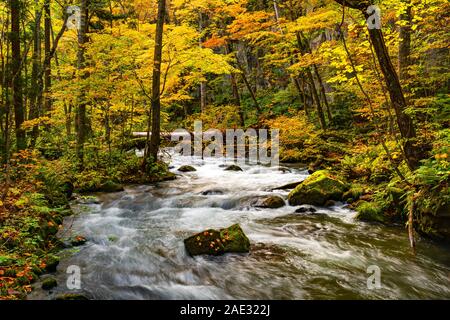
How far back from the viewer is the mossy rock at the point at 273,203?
9211 millimetres

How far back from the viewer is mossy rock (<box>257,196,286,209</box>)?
30.2 ft

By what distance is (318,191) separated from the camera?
9.22m

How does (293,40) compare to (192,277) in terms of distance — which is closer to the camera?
(192,277)

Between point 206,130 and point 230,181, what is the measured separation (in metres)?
9.01

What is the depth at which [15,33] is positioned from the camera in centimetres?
876

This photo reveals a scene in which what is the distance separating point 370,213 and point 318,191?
1.64m

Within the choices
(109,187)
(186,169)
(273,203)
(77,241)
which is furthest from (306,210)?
(186,169)

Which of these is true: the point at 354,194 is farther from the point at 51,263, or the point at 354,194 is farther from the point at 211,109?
the point at 211,109

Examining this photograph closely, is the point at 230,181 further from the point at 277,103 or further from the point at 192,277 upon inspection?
the point at 277,103

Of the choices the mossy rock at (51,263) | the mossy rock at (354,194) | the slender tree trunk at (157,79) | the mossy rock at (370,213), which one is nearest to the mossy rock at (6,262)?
the mossy rock at (51,263)

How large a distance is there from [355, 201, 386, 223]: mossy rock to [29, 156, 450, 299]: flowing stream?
0.90ft

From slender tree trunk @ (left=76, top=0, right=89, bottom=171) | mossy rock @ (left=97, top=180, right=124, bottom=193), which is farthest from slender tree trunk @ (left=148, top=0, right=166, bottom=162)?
slender tree trunk @ (left=76, top=0, right=89, bottom=171)

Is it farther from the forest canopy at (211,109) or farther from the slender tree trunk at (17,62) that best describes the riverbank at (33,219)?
the slender tree trunk at (17,62)
